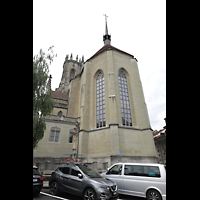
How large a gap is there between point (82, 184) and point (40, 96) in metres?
6.25

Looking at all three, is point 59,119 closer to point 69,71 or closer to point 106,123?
point 106,123

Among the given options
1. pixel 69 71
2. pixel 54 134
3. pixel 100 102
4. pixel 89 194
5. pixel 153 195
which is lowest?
pixel 153 195

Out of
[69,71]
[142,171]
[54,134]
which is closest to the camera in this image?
[142,171]

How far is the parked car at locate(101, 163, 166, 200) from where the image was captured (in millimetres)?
5113

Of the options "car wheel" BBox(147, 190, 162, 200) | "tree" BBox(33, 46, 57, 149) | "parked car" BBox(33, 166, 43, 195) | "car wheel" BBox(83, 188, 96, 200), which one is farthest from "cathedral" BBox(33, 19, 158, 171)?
"car wheel" BBox(83, 188, 96, 200)

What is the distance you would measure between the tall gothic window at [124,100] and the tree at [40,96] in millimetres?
10570

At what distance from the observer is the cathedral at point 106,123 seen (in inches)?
589

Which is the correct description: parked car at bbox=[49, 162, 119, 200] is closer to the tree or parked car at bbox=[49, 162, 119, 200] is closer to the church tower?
the tree

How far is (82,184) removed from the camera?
5.12 metres

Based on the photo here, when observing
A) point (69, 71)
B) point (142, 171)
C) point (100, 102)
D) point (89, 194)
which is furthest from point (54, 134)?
point (69, 71)

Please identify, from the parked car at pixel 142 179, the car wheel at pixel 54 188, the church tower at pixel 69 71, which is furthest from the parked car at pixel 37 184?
the church tower at pixel 69 71
